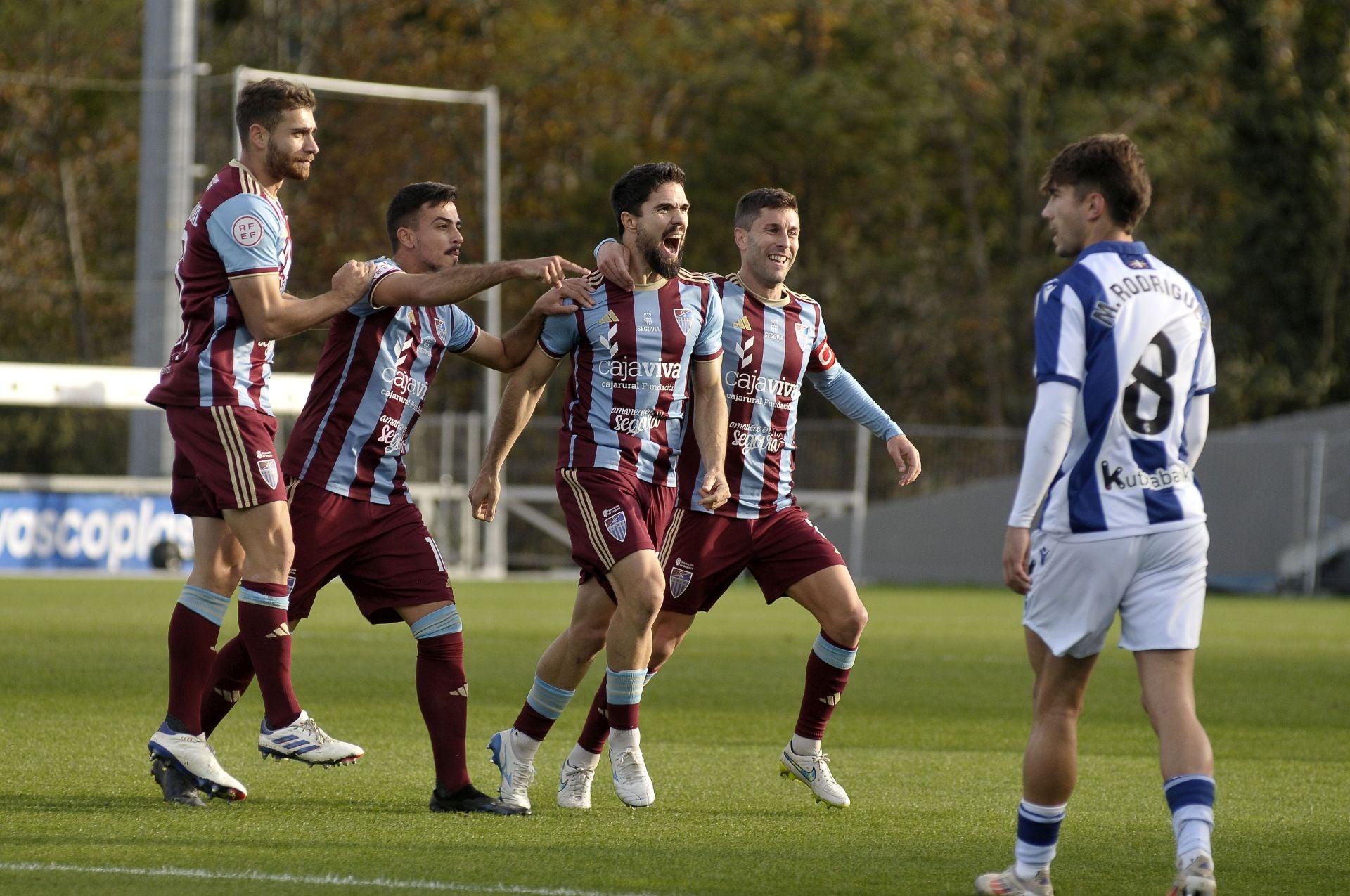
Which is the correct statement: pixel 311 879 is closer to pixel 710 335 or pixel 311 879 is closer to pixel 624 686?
pixel 624 686

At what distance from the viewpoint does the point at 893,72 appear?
33.7 metres

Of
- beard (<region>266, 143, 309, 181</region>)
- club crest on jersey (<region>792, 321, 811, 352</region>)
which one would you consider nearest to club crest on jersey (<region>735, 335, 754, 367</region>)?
club crest on jersey (<region>792, 321, 811, 352</region>)

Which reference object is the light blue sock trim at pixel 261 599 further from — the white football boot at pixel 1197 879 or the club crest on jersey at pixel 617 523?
the white football boot at pixel 1197 879

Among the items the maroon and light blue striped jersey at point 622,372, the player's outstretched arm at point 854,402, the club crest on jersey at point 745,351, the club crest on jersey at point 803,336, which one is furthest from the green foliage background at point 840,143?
the maroon and light blue striped jersey at point 622,372

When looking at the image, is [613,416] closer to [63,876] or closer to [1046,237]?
[63,876]

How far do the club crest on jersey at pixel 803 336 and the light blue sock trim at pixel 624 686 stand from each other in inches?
58.5

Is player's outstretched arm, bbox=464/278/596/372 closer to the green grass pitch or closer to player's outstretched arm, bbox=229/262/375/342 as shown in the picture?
player's outstretched arm, bbox=229/262/375/342

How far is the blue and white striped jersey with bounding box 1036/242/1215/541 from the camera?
15.5 feet

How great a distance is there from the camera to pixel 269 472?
6.11 m

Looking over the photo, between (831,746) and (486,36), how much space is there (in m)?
29.8

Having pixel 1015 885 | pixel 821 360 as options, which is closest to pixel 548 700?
pixel 821 360

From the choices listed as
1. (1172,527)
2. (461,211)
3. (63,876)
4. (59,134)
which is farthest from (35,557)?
(1172,527)

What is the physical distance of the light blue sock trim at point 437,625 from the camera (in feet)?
20.8

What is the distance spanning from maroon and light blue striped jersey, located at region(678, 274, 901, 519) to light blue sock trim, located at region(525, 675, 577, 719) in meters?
0.91
